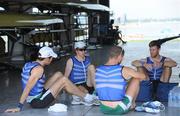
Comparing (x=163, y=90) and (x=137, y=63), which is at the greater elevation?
(x=137, y=63)

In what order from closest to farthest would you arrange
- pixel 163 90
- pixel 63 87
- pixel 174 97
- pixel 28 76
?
1. pixel 28 76
2. pixel 174 97
3. pixel 63 87
4. pixel 163 90

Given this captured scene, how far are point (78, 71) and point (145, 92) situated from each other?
49.5 inches

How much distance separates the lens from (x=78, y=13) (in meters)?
24.7

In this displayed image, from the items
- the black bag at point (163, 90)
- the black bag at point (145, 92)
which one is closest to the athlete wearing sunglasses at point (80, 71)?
the black bag at point (145, 92)

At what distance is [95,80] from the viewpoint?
6543mm

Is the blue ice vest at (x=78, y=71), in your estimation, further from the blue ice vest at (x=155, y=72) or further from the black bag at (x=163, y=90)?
the black bag at (x=163, y=90)

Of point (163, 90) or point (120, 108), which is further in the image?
point (163, 90)

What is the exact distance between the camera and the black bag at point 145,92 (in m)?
7.53

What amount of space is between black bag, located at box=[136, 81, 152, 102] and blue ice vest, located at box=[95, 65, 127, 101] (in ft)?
4.13

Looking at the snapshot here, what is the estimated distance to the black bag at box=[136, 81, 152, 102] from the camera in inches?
296

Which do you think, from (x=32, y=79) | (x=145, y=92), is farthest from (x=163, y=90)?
(x=32, y=79)

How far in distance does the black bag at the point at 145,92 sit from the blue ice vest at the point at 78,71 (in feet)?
3.46

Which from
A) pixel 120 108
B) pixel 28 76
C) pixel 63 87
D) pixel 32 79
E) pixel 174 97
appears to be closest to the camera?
pixel 120 108

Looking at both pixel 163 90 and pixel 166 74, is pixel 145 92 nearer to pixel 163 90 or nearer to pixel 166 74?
pixel 163 90
